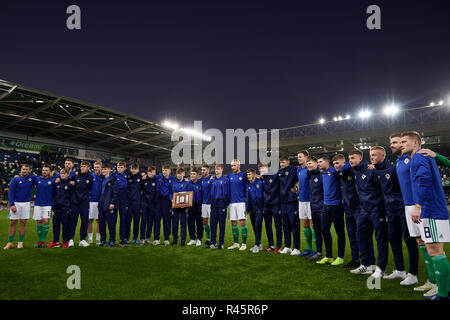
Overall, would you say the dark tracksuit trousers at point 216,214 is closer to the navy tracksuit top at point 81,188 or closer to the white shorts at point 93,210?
the navy tracksuit top at point 81,188

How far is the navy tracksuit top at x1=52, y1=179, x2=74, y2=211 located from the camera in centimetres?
662

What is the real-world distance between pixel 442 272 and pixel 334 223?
2.12 m

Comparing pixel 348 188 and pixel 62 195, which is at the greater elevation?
pixel 348 188

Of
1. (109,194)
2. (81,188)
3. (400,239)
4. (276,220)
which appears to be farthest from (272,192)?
(81,188)

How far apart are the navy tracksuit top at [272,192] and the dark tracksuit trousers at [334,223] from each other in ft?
3.92

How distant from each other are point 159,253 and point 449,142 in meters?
30.6

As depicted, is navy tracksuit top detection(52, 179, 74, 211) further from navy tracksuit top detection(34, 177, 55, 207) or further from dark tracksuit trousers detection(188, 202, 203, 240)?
dark tracksuit trousers detection(188, 202, 203, 240)

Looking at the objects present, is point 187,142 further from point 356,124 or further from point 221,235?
point 221,235

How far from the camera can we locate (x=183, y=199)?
6930mm

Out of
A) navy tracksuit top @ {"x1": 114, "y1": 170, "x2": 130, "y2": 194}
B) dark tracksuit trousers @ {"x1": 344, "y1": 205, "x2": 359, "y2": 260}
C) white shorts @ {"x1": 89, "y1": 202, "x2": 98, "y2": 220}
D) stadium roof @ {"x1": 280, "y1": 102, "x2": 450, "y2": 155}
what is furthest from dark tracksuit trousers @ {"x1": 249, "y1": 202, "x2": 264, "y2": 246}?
stadium roof @ {"x1": 280, "y1": 102, "x2": 450, "y2": 155}

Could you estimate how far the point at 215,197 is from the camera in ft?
21.8

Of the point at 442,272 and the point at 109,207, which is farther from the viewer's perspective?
the point at 109,207

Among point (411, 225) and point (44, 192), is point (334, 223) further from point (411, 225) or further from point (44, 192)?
point (44, 192)
